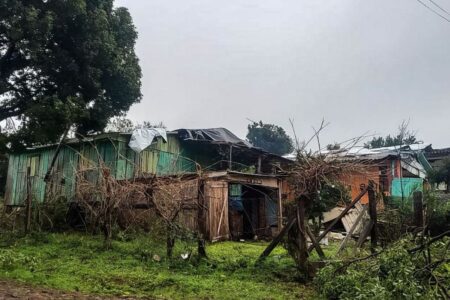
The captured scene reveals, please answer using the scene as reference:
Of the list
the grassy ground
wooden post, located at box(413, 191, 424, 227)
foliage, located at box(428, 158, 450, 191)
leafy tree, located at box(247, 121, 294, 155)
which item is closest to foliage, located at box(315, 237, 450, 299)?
the grassy ground

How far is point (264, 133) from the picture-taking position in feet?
157

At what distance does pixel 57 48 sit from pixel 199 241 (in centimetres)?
1078

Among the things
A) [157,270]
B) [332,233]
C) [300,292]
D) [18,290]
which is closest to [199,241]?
[157,270]

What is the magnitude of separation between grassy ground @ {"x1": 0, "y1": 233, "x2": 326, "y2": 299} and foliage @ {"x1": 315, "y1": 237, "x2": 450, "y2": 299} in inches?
42.1

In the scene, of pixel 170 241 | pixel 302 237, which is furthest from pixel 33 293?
pixel 302 237

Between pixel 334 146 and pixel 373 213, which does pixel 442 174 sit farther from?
pixel 334 146

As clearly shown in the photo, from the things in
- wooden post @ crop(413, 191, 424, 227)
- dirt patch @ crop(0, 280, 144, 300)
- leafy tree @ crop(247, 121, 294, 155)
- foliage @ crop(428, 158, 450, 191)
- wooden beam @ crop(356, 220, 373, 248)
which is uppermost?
leafy tree @ crop(247, 121, 294, 155)

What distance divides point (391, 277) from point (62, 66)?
1481 centimetres

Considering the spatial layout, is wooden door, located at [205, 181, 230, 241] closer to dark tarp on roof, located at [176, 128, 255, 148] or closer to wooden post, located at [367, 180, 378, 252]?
dark tarp on roof, located at [176, 128, 255, 148]

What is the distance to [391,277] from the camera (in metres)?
4.82

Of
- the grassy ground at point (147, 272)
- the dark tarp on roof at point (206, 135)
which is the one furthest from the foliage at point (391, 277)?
the dark tarp on roof at point (206, 135)

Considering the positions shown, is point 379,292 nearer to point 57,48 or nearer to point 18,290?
point 18,290

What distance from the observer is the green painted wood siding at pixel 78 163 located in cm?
1636

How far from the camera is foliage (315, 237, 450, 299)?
178 inches
